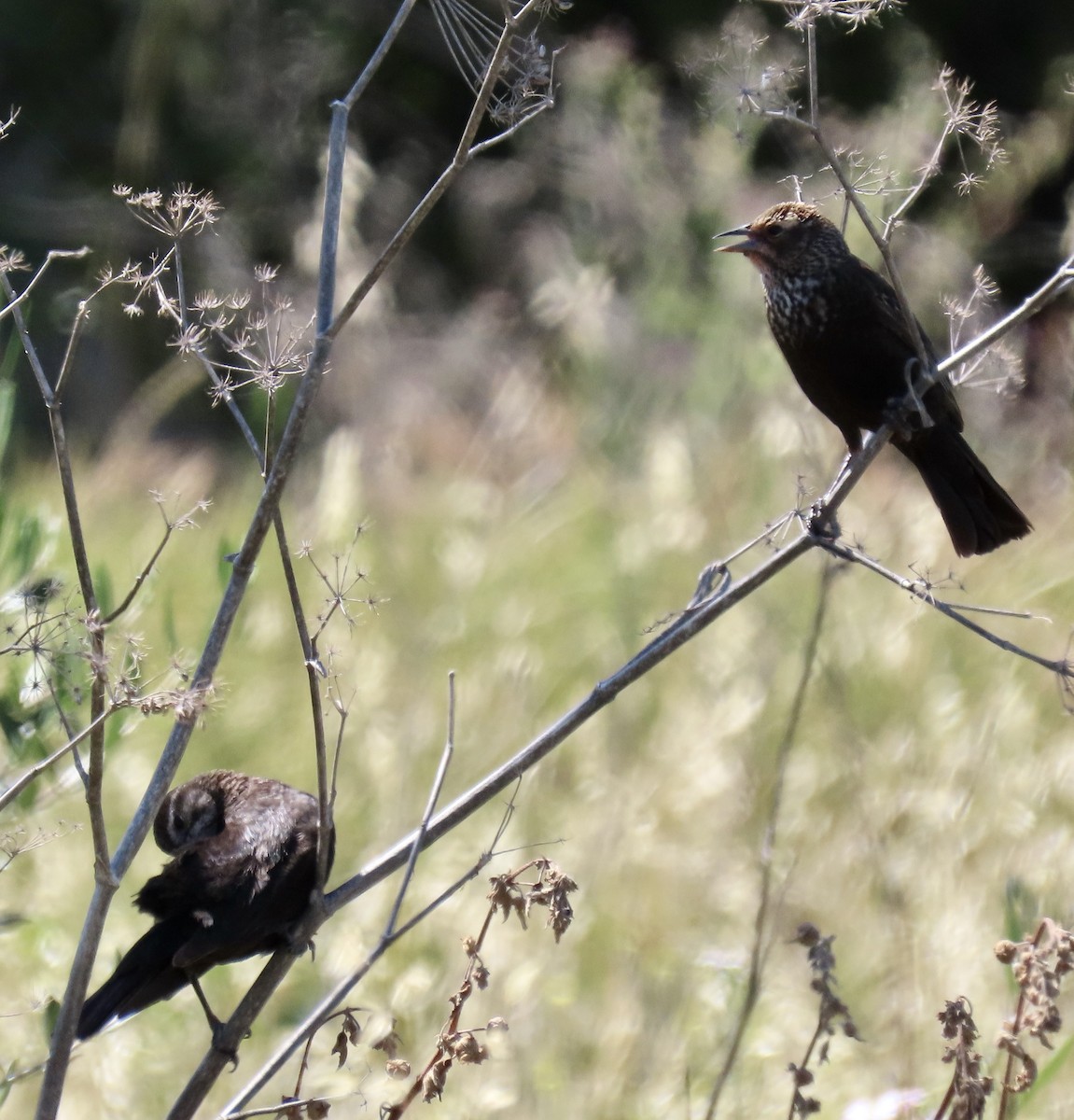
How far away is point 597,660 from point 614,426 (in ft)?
2.29

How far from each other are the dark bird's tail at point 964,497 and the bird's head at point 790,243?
1.64 feet

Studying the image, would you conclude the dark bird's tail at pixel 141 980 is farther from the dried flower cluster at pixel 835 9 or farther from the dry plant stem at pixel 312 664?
the dried flower cluster at pixel 835 9

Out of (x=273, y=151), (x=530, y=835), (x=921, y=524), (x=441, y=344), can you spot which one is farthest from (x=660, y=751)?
(x=273, y=151)

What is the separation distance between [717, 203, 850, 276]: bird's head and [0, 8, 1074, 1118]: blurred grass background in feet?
0.84

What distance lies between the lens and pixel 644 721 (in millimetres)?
3898

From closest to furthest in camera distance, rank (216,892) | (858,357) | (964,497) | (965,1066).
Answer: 1. (965,1066)
2. (216,892)
3. (964,497)
4. (858,357)

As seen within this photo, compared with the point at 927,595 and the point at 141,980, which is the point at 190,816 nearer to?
the point at 141,980

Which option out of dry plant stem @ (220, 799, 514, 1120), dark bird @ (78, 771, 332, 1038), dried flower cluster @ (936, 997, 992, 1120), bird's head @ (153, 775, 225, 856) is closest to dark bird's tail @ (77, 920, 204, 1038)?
dark bird @ (78, 771, 332, 1038)

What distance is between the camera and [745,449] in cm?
405

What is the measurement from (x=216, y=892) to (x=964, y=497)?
1446 millimetres

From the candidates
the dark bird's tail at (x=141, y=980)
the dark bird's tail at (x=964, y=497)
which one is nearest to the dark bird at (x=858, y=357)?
the dark bird's tail at (x=964, y=497)

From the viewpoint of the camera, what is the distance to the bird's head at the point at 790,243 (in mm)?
3025

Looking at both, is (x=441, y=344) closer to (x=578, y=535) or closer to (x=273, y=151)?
(x=578, y=535)

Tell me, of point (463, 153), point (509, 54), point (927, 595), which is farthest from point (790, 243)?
point (463, 153)
